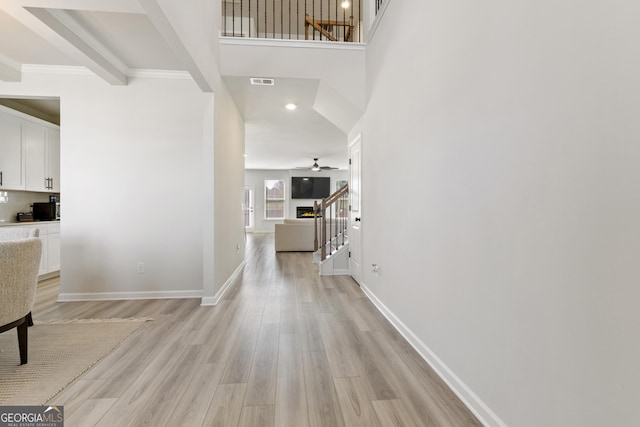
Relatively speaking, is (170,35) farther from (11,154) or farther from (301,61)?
(11,154)

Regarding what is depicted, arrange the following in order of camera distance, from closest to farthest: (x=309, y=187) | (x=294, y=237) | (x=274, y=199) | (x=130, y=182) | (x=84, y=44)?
1. (x=84, y=44)
2. (x=130, y=182)
3. (x=294, y=237)
4. (x=309, y=187)
5. (x=274, y=199)

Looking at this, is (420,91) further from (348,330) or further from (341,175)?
(341,175)

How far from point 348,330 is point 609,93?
2.27 m

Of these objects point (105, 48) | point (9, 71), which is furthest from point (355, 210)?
point (9, 71)

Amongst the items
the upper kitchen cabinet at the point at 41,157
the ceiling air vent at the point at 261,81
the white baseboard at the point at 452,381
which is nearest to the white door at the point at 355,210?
the ceiling air vent at the point at 261,81

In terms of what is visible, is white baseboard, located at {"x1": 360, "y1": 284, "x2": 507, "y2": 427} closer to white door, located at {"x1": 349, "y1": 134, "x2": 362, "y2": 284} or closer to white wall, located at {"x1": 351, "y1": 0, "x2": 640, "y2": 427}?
white wall, located at {"x1": 351, "y1": 0, "x2": 640, "y2": 427}

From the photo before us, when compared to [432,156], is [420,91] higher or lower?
higher

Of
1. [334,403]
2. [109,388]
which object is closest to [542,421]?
[334,403]

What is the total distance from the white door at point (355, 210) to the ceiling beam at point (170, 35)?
2139 mm

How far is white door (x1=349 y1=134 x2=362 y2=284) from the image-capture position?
13.2 feet

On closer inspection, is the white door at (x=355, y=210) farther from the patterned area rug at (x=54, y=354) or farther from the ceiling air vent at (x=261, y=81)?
the patterned area rug at (x=54, y=354)

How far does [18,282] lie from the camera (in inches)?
74.9

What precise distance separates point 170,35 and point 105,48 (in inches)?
52.0

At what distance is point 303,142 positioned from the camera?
281 inches
